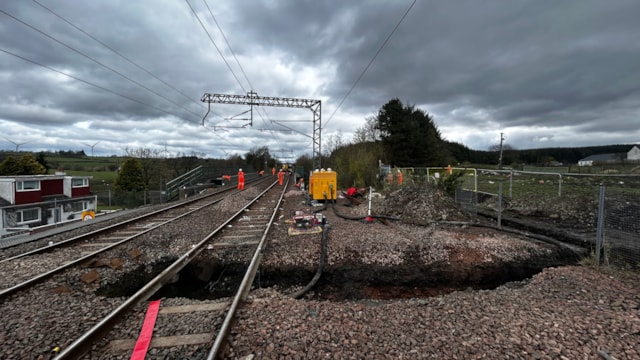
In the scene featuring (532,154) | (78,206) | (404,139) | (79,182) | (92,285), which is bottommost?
(78,206)

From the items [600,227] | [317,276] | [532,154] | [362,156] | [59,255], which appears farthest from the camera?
[532,154]

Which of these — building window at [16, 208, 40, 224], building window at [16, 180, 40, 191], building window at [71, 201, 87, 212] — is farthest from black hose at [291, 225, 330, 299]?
building window at [71, 201, 87, 212]

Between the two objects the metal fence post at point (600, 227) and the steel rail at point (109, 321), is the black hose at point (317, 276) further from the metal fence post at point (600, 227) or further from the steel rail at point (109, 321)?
the metal fence post at point (600, 227)

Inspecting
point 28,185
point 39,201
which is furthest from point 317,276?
point 39,201

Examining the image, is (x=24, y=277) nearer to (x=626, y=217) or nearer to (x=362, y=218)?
(x=362, y=218)

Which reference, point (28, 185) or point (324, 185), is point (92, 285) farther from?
point (28, 185)

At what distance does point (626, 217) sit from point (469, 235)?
10.3 ft

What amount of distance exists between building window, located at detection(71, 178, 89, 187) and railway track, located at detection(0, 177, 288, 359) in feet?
104

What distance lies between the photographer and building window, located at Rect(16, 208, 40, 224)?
2394 centimetres

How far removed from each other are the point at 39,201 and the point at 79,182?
605 centimetres

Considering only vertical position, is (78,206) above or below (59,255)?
below

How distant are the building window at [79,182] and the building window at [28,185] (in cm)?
437

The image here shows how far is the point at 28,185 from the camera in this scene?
87.6ft

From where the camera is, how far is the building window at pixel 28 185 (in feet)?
83.9
